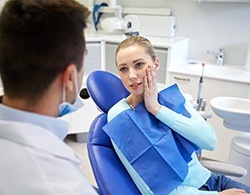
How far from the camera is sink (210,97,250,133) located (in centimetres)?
157

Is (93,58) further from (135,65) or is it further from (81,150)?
(135,65)

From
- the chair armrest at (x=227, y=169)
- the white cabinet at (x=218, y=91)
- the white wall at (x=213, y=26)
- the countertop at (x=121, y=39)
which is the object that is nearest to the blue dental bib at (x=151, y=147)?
the chair armrest at (x=227, y=169)

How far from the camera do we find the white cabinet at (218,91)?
215 centimetres

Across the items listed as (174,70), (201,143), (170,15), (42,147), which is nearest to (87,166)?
(174,70)

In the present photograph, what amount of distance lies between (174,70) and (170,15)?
0.74m

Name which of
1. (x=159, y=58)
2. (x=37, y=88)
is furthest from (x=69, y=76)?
(x=159, y=58)

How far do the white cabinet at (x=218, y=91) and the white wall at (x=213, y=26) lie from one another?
1.76ft

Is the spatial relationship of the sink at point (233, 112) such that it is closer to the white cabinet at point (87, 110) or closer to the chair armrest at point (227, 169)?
the chair armrest at point (227, 169)

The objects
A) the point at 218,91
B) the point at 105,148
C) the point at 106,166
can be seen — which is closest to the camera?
the point at 106,166

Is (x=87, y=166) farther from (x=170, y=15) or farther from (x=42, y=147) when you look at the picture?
(x=42, y=147)

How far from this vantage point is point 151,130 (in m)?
1.18

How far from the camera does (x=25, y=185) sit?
0.58 metres

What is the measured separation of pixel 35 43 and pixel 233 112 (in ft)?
4.25

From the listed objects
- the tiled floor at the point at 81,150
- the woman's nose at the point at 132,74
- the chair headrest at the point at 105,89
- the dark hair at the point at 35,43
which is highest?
the dark hair at the point at 35,43
